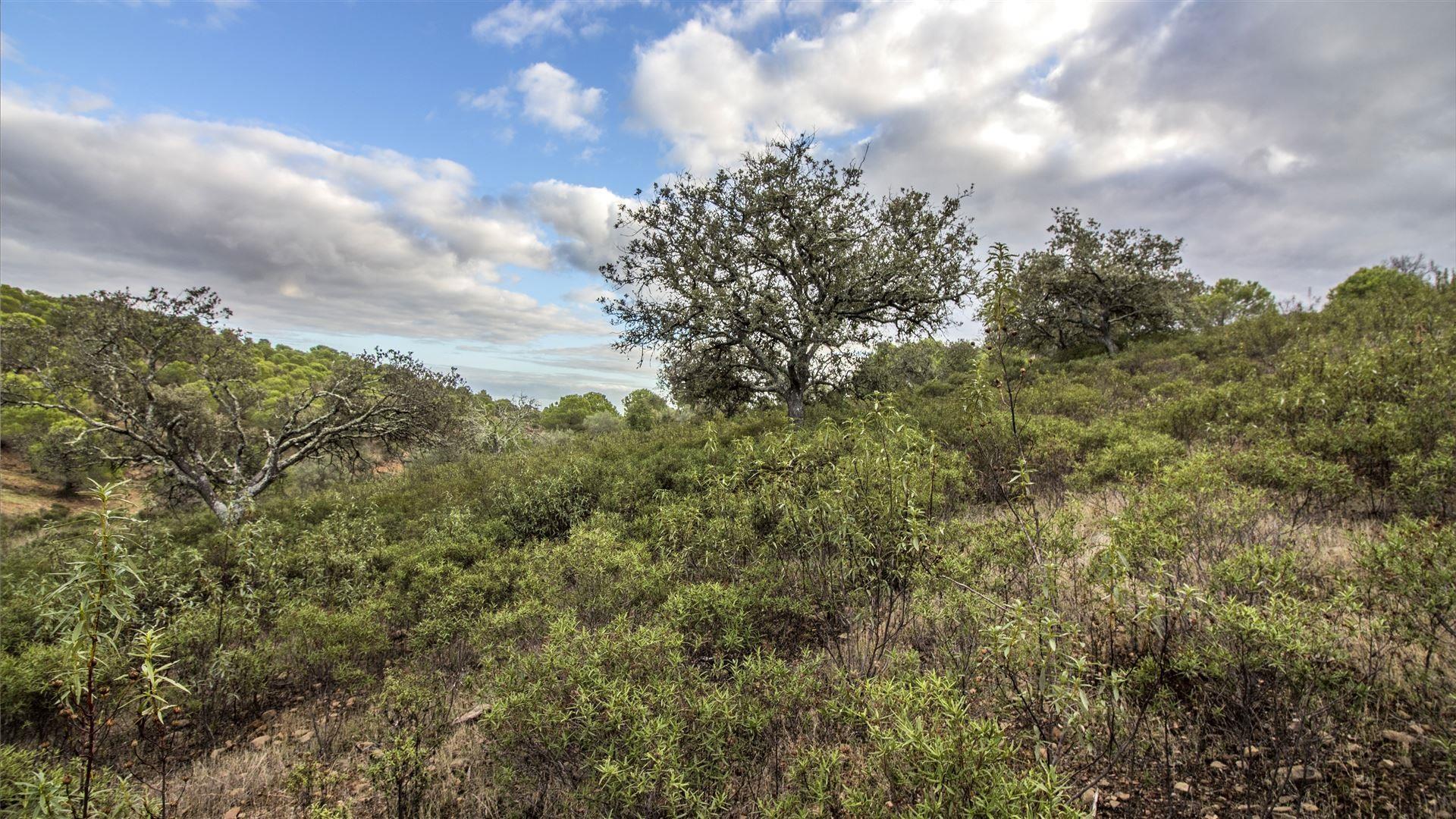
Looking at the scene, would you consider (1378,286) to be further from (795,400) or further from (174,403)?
(174,403)

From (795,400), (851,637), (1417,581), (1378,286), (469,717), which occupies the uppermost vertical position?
(1378,286)

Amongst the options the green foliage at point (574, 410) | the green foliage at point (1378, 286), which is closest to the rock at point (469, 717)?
the green foliage at point (1378, 286)

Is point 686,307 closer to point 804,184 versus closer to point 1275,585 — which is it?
point 804,184

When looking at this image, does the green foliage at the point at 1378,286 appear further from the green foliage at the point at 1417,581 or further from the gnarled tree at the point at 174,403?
the gnarled tree at the point at 174,403

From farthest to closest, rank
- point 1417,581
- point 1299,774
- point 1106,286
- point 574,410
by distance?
point 574,410
point 1106,286
point 1417,581
point 1299,774

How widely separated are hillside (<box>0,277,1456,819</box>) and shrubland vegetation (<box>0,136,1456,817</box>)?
38mm

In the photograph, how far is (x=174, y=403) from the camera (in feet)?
60.4

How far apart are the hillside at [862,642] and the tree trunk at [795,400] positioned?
21.8 feet

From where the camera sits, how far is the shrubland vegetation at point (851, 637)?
2797 millimetres

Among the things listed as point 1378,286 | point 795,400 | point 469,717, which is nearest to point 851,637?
point 469,717

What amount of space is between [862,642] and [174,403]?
24.9 meters

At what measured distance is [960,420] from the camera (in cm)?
1152

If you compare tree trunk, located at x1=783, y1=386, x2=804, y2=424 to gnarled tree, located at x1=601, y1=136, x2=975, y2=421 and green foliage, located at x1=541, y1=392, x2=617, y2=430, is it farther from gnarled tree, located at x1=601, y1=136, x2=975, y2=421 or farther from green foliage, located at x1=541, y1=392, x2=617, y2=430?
green foliage, located at x1=541, y1=392, x2=617, y2=430

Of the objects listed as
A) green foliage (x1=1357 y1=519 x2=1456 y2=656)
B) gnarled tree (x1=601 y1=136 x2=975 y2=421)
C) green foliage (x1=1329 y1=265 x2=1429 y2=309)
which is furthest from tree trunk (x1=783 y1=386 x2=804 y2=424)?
green foliage (x1=1329 y1=265 x2=1429 y2=309)
